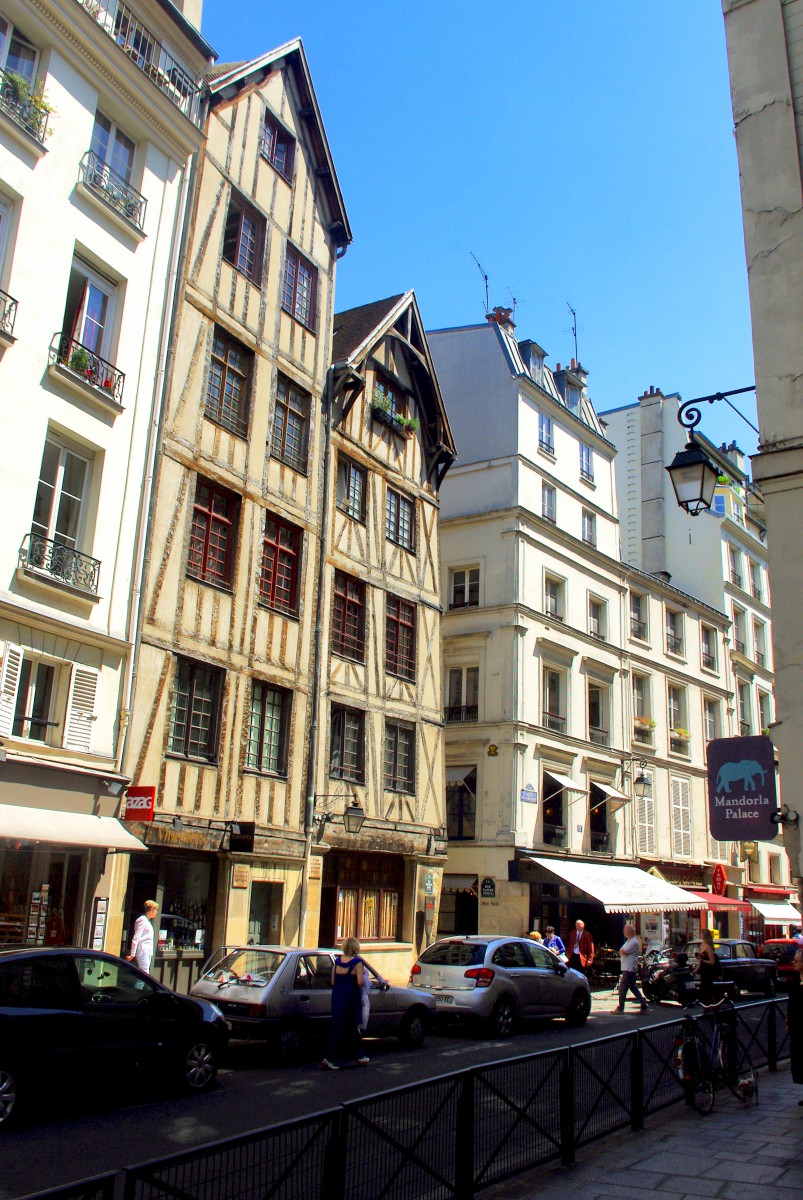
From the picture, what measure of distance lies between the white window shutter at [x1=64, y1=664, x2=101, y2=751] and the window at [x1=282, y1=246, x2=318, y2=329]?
363 inches

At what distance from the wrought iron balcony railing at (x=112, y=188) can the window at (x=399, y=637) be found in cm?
922

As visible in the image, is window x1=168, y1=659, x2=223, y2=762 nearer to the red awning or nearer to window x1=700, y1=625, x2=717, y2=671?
the red awning

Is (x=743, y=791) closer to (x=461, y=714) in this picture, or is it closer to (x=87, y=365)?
(x=87, y=365)

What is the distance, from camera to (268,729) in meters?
17.7

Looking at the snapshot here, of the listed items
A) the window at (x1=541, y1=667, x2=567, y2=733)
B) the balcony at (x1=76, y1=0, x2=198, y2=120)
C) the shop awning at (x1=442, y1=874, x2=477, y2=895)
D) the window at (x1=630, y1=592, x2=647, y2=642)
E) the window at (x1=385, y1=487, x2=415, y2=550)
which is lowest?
the shop awning at (x1=442, y1=874, x2=477, y2=895)

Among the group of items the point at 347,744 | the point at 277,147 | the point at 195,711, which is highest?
the point at 277,147

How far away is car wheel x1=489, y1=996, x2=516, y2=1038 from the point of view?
47.0 feet

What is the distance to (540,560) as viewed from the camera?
28.2m

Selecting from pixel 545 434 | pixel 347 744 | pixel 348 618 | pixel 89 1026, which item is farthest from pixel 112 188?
pixel 545 434

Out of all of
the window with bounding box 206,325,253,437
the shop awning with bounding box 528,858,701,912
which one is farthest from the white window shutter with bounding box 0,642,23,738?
the shop awning with bounding box 528,858,701,912

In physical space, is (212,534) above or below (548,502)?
below

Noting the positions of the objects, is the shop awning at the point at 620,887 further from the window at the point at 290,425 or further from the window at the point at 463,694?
the window at the point at 290,425

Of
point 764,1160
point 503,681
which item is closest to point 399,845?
point 503,681

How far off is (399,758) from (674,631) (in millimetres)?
17656
